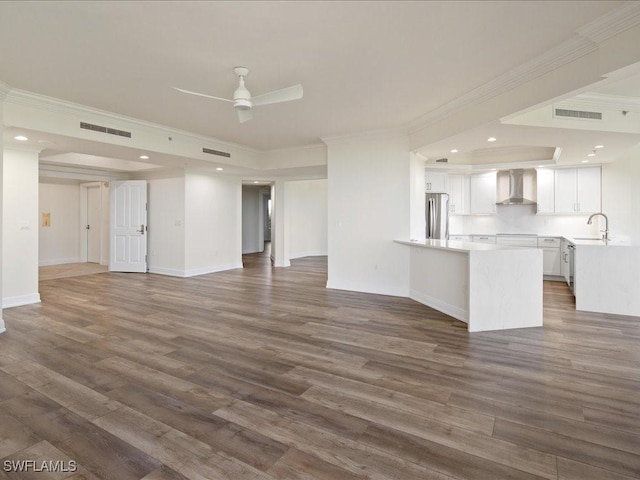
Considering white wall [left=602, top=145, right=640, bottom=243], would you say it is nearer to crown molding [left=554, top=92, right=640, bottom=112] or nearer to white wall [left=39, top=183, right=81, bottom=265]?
crown molding [left=554, top=92, right=640, bottom=112]

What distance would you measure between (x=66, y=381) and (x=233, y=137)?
4904 millimetres

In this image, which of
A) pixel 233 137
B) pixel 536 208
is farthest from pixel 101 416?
pixel 536 208

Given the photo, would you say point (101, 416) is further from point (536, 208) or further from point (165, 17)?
point (536, 208)

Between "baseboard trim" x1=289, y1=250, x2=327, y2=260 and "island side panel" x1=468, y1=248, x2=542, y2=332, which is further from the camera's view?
"baseboard trim" x1=289, y1=250, x2=327, y2=260

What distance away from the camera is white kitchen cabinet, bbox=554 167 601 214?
23.5ft

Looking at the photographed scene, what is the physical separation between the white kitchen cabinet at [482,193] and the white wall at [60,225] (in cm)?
1100

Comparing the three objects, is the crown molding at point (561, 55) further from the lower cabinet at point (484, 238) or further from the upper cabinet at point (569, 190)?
the lower cabinet at point (484, 238)

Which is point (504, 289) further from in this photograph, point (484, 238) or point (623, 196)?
point (623, 196)

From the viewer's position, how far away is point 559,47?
3090 millimetres

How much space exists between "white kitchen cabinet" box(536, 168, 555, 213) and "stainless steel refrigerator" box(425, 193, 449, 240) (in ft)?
6.42

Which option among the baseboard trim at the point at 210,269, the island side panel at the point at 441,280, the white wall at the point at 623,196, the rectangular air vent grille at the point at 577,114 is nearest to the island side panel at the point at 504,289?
the island side panel at the point at 441,280

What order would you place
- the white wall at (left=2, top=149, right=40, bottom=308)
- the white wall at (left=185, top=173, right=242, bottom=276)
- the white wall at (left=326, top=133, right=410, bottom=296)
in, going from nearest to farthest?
the white wall at (left=2, top=149, right=40, bottom=308)
the white wall at (left=326, top=133, right=410, bottom=296)
the white wall at (left=185, top=173, right=242, bottom=276)

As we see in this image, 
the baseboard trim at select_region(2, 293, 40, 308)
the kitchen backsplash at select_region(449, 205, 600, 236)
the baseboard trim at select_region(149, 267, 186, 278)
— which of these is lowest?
the baseboard trim at select_region(2, 293, 40, 308)

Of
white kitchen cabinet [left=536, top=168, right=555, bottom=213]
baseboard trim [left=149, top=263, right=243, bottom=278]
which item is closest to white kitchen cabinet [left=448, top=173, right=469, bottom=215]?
white kitchen cabinet [left=536, top=168, right=555, bottom=213]
